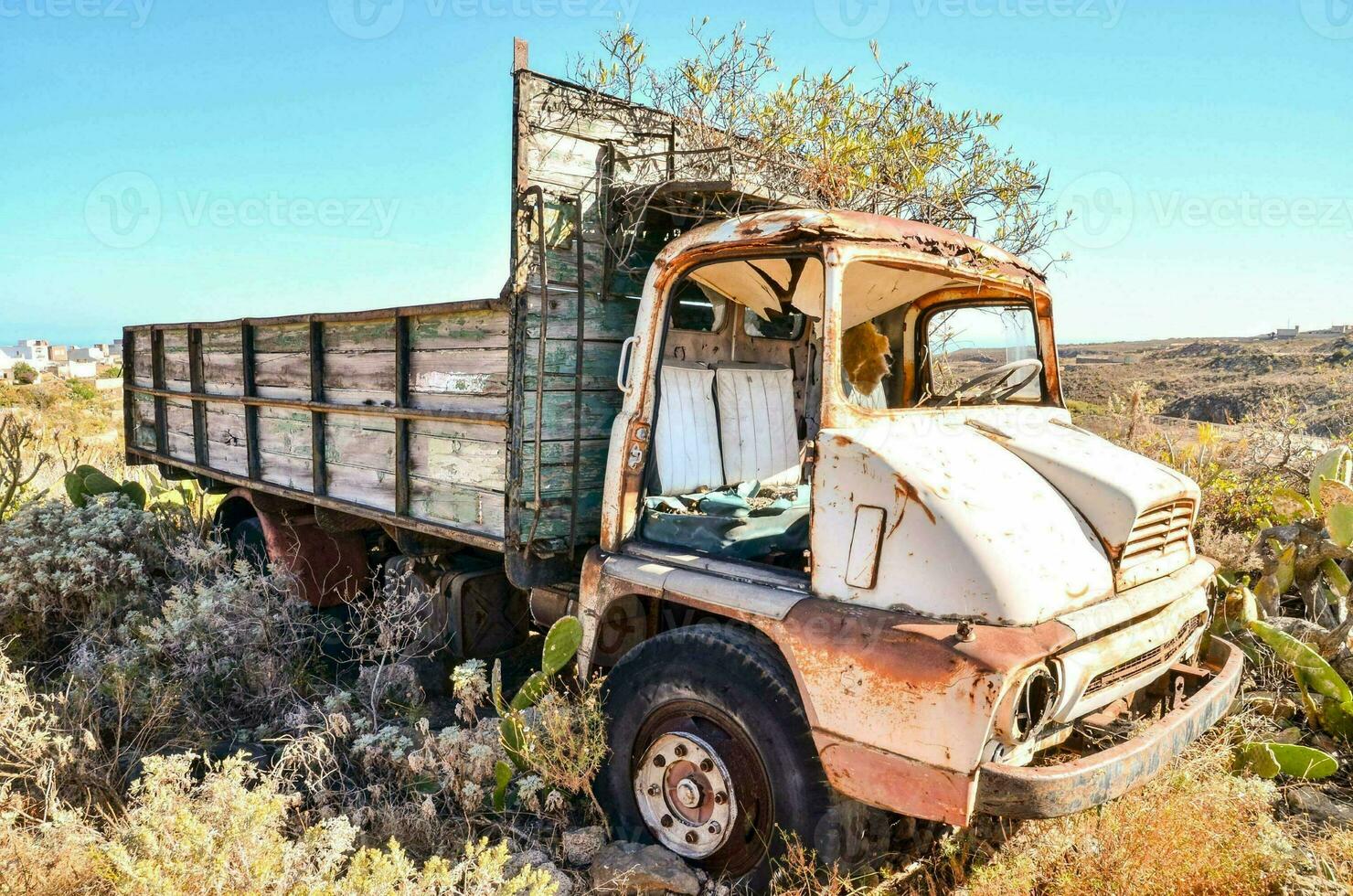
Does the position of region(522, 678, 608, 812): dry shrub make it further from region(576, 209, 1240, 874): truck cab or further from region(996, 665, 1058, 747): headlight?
region(996, 665, 1058, 747): headlight

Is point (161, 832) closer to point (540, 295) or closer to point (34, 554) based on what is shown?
point (540, 295)

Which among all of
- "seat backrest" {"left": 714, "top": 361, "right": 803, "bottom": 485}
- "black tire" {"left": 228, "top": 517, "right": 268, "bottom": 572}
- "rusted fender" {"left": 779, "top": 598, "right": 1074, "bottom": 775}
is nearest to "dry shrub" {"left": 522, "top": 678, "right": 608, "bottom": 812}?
"rusted fender" {"left": 779, "top": 598, "right": 1074, "bottom": 775}

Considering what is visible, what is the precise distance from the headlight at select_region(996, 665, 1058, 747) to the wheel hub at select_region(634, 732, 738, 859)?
994 mm

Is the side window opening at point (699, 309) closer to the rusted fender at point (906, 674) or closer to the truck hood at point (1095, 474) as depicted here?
the truck hood at point (1095, 474)

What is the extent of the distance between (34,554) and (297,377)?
8.02ft

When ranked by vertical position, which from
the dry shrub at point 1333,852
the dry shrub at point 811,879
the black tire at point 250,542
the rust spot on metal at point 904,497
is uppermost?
the rust spot on metal at point 904,497

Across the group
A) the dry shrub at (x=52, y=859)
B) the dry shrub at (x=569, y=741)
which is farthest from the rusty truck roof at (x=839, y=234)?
the dry shrub at (x=52, y=859)

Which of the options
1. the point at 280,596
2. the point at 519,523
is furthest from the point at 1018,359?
the point at 280,596

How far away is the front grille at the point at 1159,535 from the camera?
303 centimetres

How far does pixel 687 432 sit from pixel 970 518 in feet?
5.47

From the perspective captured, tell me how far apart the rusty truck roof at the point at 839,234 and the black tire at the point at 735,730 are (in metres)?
1.51

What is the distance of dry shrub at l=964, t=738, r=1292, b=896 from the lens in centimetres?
298

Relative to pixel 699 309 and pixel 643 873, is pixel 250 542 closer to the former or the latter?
pixel 699 309

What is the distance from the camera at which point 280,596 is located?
217 inches
